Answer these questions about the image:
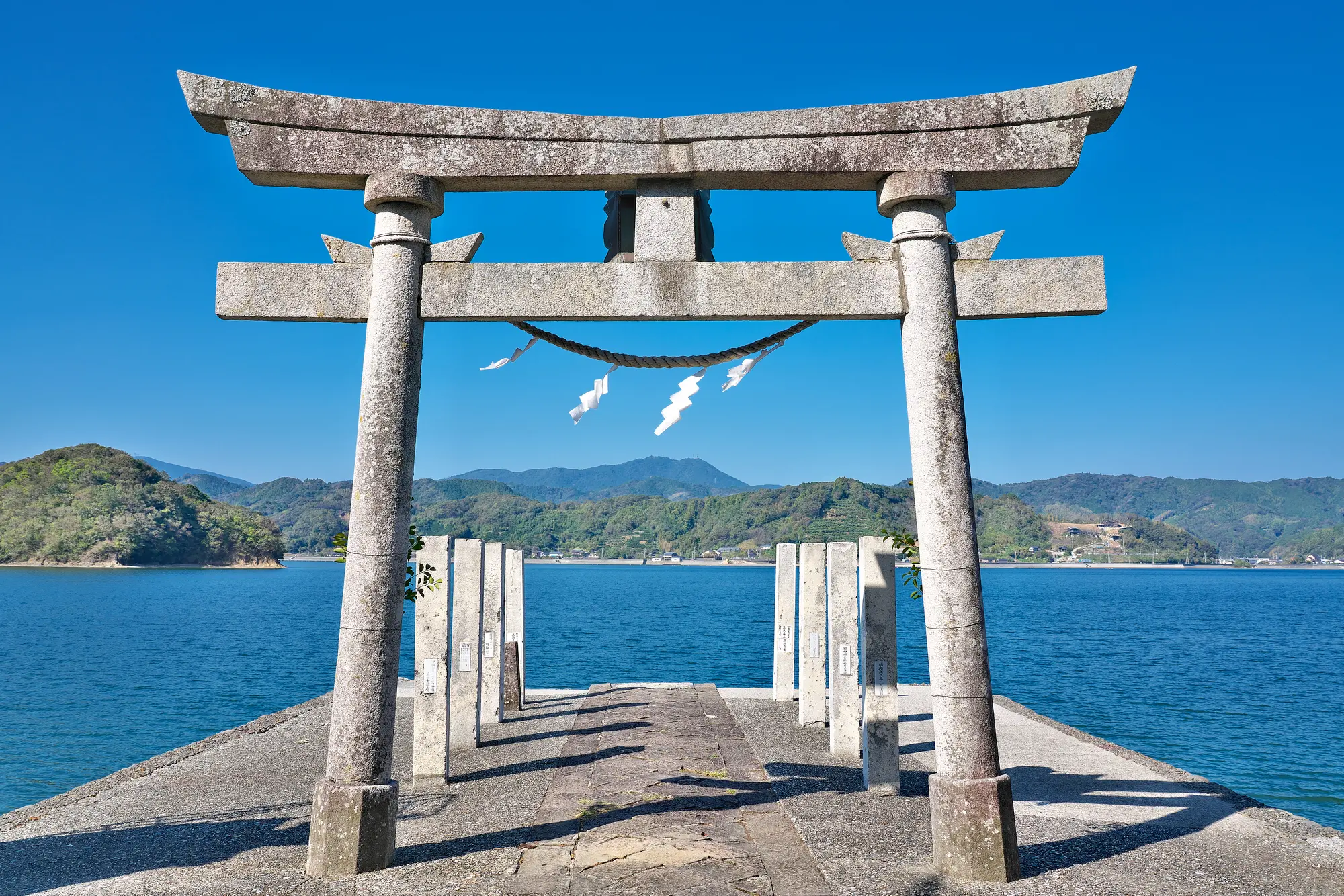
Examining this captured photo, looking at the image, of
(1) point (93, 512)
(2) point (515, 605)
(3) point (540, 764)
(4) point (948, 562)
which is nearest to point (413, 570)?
(3) point (540, 764)

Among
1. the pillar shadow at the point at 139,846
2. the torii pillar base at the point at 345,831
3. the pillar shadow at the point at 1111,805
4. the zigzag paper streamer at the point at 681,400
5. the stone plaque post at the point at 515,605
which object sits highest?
the zigzag paper streamer at the point at 681,400

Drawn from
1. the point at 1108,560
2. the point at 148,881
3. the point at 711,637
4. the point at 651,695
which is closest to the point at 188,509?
the point at 711,637

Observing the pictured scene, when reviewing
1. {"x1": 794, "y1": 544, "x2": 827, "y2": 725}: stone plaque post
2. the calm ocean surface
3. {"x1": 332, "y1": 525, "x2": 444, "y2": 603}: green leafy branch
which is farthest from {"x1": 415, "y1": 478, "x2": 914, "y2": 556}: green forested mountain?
{"x1": 332, "y1": 525, "x2": 444, "y2": 603}: green leafy branch

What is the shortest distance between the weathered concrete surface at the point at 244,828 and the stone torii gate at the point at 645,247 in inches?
28.3

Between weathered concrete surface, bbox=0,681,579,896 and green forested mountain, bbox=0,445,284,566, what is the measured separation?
335ft

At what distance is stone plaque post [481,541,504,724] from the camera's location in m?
12.6

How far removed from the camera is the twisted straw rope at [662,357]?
6871 mm

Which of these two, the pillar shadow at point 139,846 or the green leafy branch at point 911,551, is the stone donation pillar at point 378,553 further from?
the green leafy branch at point 911,551

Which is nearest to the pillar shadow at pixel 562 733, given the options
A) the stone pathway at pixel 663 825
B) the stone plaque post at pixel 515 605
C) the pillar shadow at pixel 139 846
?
the stone pathway at pixel 663 825

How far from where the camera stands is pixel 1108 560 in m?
189

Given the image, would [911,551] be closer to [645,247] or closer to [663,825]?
[663,825]

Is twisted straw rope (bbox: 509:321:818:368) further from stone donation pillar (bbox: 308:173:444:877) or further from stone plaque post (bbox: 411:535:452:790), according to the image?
stone plaque post (bbox: 411:535:452:790)

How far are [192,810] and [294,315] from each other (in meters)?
4.82

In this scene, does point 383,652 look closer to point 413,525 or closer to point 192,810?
point 413,525
